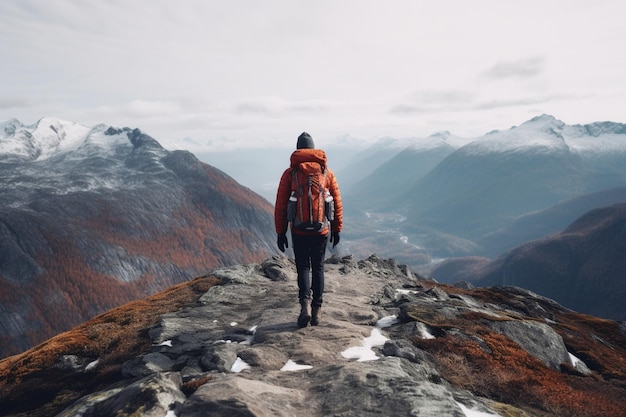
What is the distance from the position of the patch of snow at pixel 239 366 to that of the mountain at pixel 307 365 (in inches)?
2.5

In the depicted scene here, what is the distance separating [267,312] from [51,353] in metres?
9.63

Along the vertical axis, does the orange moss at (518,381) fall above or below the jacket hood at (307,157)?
below

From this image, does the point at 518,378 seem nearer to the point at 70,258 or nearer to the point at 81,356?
the point at 81,356

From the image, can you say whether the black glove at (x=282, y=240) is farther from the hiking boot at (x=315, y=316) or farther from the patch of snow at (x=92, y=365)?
the patch of snow at (x=92, y=365)

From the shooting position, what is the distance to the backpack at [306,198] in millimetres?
13914

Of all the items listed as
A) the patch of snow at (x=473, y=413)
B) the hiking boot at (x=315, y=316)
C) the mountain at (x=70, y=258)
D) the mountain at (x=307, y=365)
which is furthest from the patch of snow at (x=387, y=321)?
the mountain at (x=70, y=258)

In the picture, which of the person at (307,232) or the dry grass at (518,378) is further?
the person at (307,232)

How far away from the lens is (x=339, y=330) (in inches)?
588

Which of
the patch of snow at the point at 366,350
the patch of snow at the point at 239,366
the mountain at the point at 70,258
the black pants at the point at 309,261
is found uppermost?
the black pants at the point at 309,261

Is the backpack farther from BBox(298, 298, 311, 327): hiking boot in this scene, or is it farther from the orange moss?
the orange moss

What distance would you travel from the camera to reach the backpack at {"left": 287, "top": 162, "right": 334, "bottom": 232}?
1391 centimetres

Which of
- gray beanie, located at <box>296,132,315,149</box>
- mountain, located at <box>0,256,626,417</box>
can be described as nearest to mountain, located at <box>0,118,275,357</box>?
mountain, located at <box>0,256,626,417</box>

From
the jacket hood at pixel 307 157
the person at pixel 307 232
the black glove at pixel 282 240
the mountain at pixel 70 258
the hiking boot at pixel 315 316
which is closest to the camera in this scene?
the jacket hood at pixel 307 157

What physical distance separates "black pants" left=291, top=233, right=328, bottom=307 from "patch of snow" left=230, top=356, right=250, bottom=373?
11.0ft
